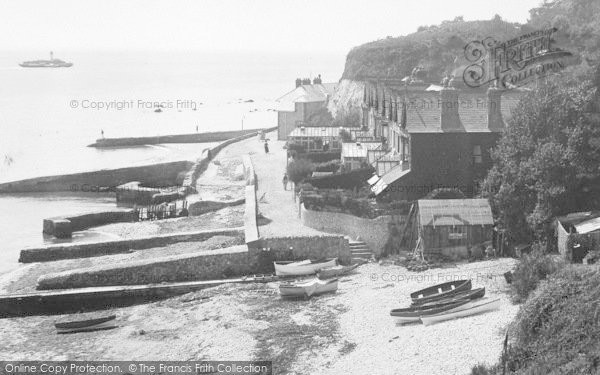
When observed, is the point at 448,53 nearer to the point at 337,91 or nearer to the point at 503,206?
the point at 337,91

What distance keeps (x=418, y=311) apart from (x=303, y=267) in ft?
27.2

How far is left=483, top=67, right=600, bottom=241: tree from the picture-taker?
104 feet

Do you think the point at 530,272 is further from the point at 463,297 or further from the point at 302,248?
the point at 302,248

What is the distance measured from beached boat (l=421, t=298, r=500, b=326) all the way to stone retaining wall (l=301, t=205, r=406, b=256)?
920 cm

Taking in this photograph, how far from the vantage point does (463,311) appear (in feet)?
84.6

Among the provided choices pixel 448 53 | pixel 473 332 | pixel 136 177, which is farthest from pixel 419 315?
pixel 448 53

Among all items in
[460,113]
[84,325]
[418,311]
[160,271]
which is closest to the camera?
[418,311]

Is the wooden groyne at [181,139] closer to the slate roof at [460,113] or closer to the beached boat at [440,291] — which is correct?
the slate roof at [460,113]

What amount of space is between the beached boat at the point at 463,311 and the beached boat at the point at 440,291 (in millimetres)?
1090

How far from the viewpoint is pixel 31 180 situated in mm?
62594

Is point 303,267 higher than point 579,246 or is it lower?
lower

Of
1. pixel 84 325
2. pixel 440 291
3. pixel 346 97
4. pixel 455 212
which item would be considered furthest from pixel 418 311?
pixel 346 97

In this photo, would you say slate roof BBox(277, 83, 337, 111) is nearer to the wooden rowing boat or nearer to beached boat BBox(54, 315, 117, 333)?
beached boat BBox(54, 315, 117, 333)

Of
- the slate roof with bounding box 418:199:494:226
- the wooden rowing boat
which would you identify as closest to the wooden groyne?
the slate roof with bounding box 418:199:494:226
